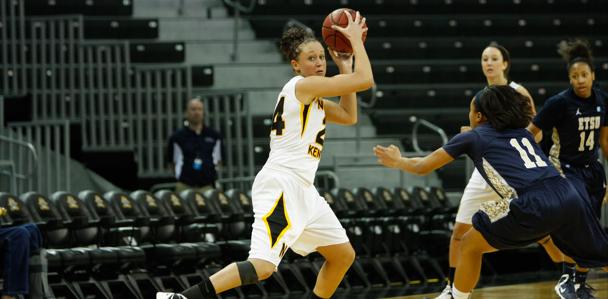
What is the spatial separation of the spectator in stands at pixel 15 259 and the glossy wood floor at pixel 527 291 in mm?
3059

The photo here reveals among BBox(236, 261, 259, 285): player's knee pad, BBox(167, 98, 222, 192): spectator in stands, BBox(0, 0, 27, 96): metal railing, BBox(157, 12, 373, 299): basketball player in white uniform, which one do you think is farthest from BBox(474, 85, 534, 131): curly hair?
BBox(0, 0, 27, 96): metal railing

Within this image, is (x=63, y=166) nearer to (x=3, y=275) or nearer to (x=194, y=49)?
(x=194, y=49)

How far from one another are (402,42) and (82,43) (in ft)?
18.3

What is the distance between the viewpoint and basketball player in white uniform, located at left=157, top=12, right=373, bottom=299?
5609 millimetres

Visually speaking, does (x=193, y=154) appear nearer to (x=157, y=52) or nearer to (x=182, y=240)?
(x=182, y=240)

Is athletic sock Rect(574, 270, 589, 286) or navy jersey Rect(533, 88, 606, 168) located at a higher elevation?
navy jersey Rect(533, 88, 606, 168)

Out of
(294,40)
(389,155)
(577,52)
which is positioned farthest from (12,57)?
(389,155)

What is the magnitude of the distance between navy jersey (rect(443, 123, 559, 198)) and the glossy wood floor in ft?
7.79

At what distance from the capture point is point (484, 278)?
1106 cm

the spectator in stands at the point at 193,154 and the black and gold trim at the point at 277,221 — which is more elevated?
the black and gold trim at the point at 277,221

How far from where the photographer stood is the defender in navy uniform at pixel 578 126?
25.7ft

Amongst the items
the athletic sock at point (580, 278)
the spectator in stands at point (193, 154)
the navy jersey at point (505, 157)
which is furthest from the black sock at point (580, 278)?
the spectator in stands at point (193, 154)

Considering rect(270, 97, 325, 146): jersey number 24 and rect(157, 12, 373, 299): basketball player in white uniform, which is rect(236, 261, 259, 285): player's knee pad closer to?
rect(157, 12, 373, 299): basketball player in white uniform

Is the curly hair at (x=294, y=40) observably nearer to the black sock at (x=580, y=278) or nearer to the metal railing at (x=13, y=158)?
the black sock at (x=580, y=278)
